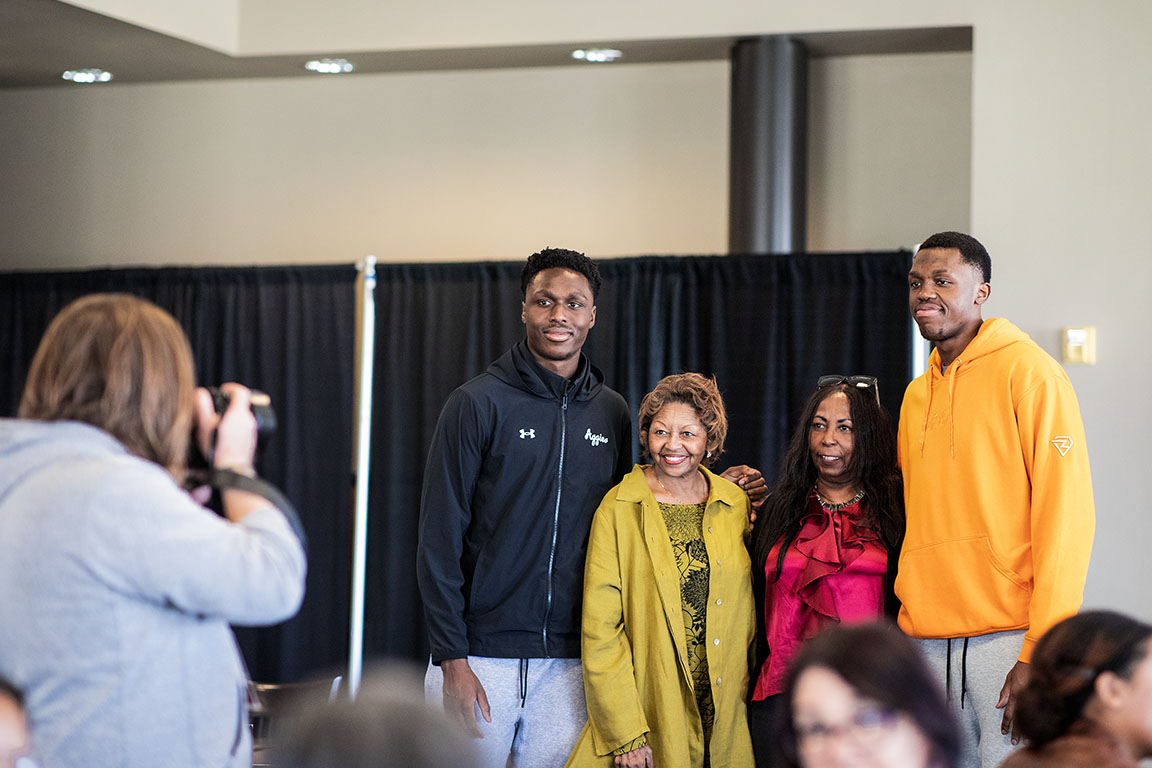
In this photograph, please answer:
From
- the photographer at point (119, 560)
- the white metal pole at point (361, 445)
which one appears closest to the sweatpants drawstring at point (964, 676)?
the photographer at point (119, 560)

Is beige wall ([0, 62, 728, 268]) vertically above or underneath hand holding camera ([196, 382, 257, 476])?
above

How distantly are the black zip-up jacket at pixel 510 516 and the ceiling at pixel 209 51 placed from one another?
214 centimetres

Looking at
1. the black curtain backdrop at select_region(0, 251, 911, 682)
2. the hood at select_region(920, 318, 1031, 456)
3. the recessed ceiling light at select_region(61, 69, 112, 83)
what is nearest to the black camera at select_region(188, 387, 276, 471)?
the hood at select_region(920, 318, 1031, 456)

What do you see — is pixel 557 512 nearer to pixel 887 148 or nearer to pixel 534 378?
pixel 534 378

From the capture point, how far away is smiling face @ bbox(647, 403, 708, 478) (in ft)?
8.71

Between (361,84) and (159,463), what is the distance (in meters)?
3.70

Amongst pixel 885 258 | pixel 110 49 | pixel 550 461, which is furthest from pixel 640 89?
pixel 550 461

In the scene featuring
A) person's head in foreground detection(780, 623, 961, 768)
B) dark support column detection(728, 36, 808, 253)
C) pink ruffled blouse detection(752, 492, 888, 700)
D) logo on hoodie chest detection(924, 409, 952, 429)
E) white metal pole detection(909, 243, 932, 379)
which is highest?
dark support column detection(728, 36, 808, 253)

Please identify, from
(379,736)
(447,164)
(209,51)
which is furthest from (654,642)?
(209,51)

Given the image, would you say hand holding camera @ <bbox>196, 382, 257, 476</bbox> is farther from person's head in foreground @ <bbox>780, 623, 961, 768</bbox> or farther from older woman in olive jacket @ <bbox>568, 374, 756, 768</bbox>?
older woman in olive jacket @ <bbox>568, 374, 756, 768</bbox>

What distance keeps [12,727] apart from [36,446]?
13.3 inches

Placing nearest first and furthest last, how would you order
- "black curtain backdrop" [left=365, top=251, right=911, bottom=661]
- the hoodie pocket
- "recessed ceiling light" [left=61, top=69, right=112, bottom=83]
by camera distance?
the hoodie pocket, "black curtain backdrop" [left=365, top=251, right=911, bottom=661], "recessed ceiling light" [left=61, top=69, right=112, bottom=83]

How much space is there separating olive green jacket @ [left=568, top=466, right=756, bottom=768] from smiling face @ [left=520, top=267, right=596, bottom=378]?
351 millimetres

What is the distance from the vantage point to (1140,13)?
3873 mm
